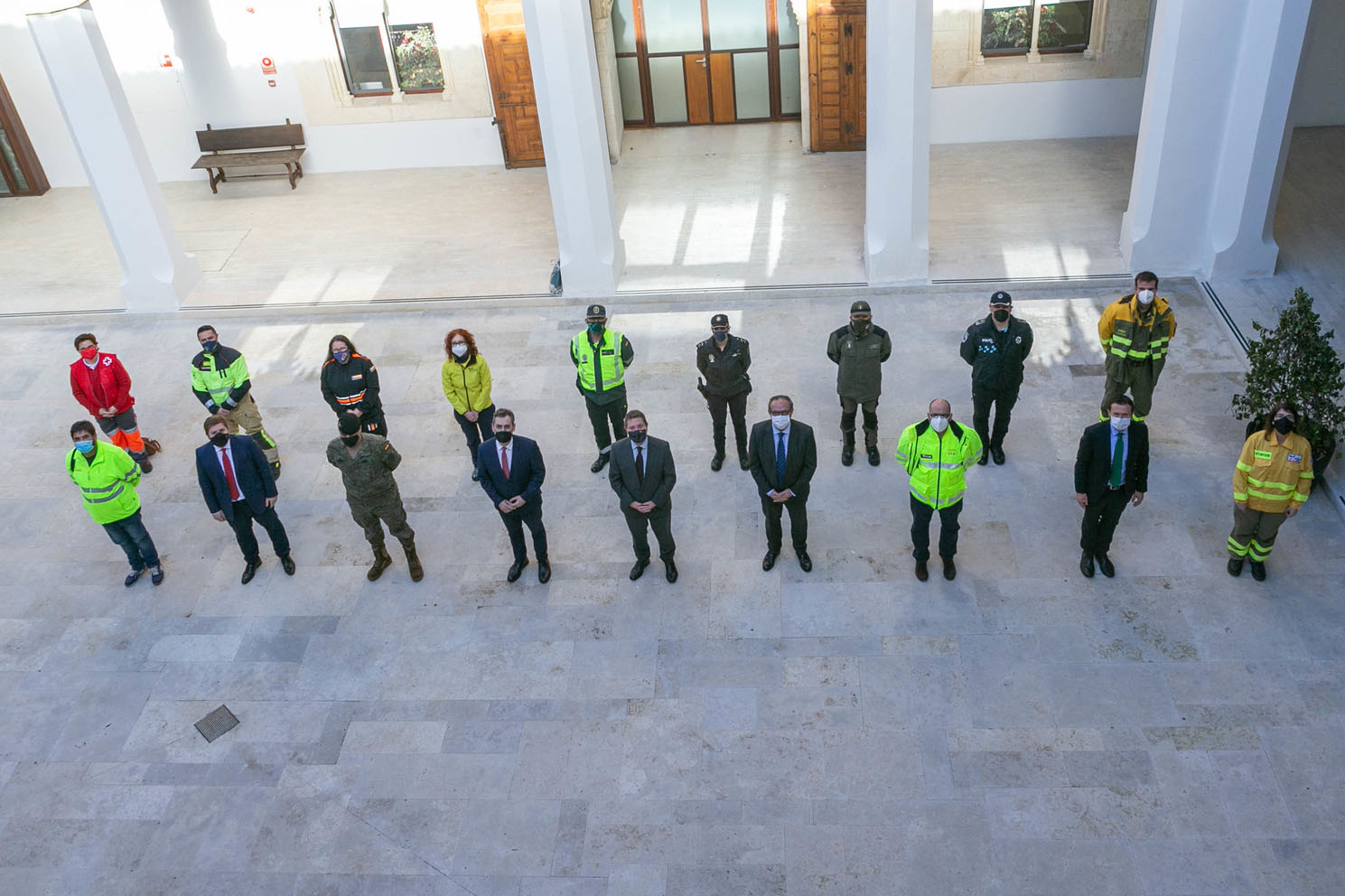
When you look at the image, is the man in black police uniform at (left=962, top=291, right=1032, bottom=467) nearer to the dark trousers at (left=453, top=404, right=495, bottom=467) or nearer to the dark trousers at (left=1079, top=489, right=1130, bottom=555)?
the dark trousers at (left=1079, top=489, right=1130, bottom=555)

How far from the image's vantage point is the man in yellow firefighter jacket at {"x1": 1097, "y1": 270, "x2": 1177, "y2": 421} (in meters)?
8.52

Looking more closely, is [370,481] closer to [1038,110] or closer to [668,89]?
[668,89]

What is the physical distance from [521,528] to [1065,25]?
39.0 ft

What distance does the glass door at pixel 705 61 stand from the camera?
54.9ft

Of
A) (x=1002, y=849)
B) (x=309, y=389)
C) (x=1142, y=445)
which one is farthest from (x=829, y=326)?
(x=1002, y=849)

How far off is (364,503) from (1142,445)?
559 cm

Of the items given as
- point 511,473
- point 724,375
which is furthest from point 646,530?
point 724,375

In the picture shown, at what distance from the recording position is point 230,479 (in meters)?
8.14

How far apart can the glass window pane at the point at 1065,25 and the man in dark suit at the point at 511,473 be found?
11447 mm

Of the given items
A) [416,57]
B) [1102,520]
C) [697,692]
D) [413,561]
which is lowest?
[697,692]

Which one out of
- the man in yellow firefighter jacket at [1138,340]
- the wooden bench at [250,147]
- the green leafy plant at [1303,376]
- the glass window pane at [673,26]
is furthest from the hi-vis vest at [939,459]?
the wooden bench at [250,147]

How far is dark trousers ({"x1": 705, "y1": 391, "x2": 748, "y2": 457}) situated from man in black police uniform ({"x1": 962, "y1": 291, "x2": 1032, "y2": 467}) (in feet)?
6.14

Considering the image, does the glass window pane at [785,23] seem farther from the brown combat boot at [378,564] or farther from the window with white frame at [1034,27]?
the brown combat boot at [378,564]

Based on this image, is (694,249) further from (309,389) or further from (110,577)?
(110,577)
